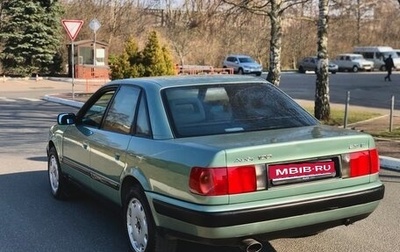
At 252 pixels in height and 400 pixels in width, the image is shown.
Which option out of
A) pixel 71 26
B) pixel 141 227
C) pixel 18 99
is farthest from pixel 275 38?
pixel 141 227

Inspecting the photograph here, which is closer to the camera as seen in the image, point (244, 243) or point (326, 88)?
point (244, 243)

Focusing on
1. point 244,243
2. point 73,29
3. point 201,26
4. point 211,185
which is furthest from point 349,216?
point 73,29

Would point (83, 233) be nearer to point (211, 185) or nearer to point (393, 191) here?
point (211, 185)

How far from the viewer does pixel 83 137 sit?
591cm

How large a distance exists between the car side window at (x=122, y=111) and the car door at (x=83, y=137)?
197 millimetres

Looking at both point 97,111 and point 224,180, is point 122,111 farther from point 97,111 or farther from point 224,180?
point 224,180

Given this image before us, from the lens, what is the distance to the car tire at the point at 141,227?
4.42m

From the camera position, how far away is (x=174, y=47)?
52.6m

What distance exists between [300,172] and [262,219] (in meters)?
0.45

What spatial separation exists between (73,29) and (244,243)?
19.7 meters

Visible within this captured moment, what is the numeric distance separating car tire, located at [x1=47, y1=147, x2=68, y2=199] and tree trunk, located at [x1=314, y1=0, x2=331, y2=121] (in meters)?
8.79

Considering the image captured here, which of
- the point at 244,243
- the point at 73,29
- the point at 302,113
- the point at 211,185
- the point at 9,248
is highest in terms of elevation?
the point at 73,29

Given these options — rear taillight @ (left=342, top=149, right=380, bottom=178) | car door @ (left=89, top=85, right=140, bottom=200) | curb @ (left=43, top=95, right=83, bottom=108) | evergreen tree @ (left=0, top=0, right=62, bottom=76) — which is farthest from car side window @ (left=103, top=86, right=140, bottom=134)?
evergreen tree @ (left=0, top=0, right=62, bottom=76)

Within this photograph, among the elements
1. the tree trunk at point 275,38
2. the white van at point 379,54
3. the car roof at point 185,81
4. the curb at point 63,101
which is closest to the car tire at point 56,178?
the car roof at point 185,81
